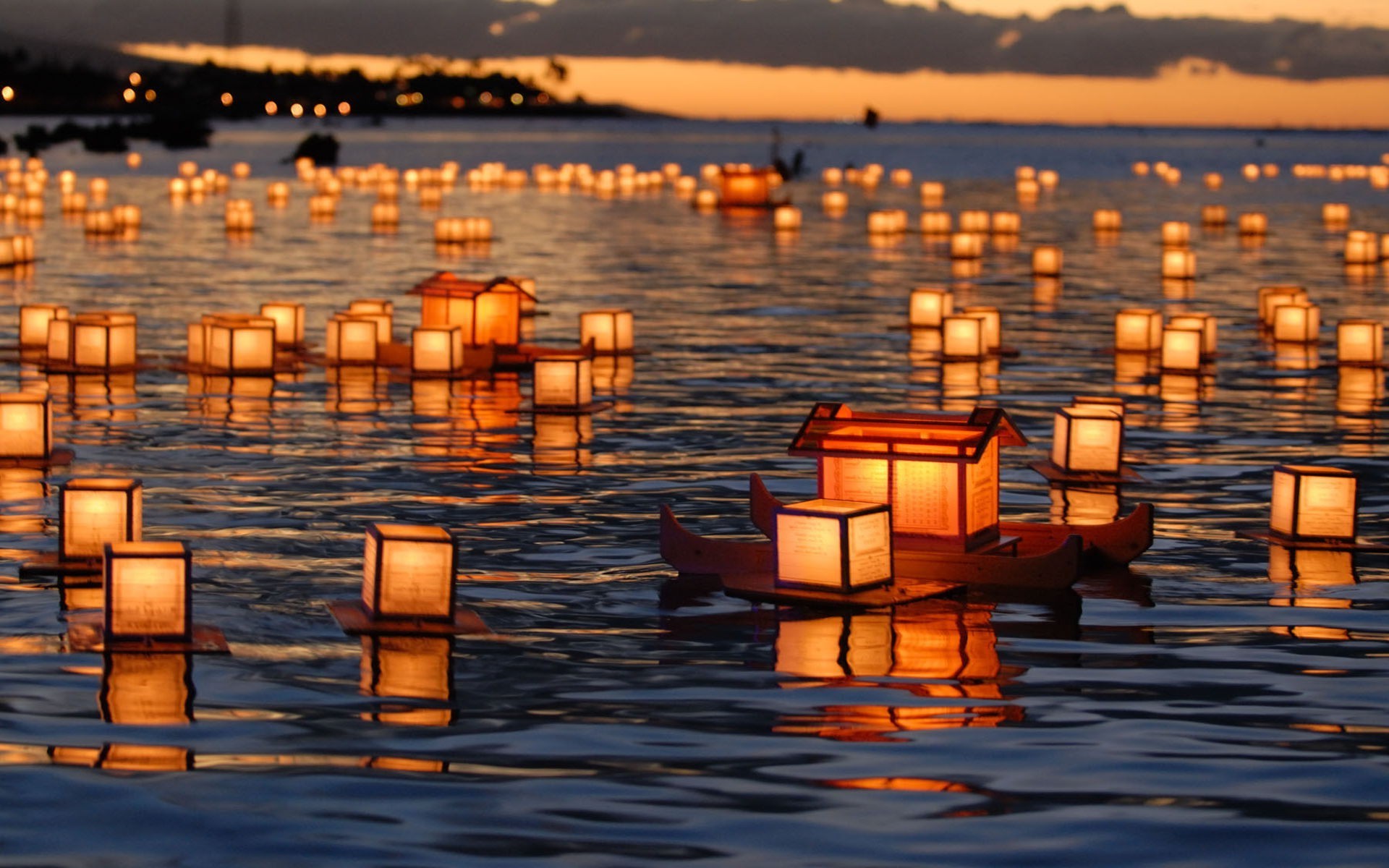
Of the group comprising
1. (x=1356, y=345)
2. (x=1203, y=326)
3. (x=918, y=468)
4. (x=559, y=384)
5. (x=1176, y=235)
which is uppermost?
(x=1176, y=235)

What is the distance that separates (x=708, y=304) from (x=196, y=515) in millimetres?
21129

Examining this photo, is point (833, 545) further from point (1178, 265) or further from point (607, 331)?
point (1178, 265)

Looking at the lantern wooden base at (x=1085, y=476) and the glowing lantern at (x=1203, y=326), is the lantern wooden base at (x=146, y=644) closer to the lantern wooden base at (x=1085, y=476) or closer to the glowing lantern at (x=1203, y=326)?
the lantern wooden base at (x=1085, y=476)

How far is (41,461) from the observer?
1881 cm

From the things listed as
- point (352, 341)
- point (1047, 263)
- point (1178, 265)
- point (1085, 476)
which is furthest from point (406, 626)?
point (1047, 263)

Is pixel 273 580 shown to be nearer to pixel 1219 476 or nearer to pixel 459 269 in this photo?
pixel 1219 476

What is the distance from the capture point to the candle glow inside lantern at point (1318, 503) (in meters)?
15.7

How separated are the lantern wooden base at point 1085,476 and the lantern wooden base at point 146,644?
8780 millimetres

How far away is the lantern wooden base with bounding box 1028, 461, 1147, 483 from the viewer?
1872 centimetres

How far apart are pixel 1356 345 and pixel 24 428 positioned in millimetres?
17383

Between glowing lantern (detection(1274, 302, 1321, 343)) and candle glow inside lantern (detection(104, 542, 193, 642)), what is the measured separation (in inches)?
877

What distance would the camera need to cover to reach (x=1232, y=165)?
141875 millimetres

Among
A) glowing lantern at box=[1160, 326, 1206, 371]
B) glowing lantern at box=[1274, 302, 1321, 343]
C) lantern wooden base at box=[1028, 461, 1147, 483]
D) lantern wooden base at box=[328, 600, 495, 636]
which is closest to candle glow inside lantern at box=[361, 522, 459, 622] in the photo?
lantern wooden base at box=[328, 600, 495, 636]

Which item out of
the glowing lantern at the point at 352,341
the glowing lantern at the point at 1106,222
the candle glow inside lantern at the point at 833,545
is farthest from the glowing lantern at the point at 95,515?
the glowing lantern at the point at 1106,222
